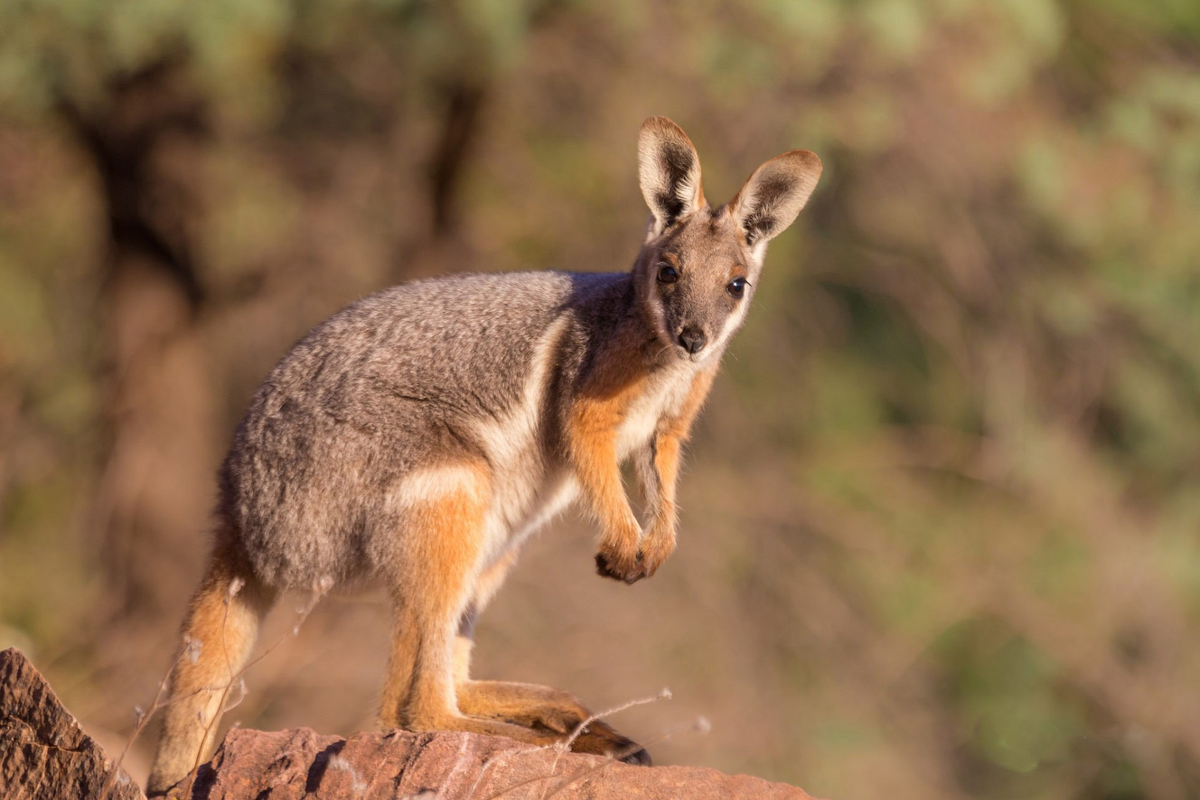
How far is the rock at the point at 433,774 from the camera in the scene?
373 cm

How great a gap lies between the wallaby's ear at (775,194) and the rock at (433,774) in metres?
2.07

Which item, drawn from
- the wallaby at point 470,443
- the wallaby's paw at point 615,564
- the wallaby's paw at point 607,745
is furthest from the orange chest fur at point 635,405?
the wallaby's paw at point 607,745

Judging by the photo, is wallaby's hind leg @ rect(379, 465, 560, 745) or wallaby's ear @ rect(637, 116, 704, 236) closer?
wallaby's hind leg @ rect(379, 465, 560, 745)

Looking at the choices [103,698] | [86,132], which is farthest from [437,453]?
[86,132]

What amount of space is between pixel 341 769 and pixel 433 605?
2.66 ft

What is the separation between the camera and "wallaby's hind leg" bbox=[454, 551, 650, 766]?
435 centimetres

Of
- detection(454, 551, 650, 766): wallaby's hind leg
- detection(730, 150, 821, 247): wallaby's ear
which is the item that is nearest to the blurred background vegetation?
detection(730, 150, 821, 247): wallaby's ear

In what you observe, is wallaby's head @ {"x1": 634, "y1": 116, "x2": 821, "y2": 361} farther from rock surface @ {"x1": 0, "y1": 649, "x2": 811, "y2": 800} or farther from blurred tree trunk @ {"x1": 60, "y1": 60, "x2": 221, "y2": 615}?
blurred tree trunk @ {"x1": 60, "y1": 60, "x2": 221, "y2": 615}

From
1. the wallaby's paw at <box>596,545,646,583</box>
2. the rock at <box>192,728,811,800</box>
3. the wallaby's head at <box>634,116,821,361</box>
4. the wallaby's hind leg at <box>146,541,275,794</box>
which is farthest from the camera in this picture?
the wallaby's paw at <box>596,545,646,583</box>

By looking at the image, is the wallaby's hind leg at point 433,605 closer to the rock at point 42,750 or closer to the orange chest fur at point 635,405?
the orange chest fur at point 635,405

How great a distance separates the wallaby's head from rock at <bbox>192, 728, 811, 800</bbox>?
1449 mm

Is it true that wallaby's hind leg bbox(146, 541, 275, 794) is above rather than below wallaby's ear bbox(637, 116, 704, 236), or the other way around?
below

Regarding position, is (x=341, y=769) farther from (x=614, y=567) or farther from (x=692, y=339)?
(x=692, y=339)

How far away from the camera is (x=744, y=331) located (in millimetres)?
11320
